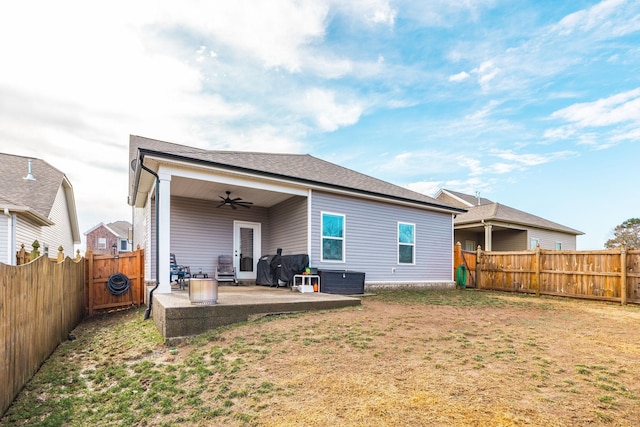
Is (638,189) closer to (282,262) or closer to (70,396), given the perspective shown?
(282,262)

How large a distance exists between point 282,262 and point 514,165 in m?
12.9

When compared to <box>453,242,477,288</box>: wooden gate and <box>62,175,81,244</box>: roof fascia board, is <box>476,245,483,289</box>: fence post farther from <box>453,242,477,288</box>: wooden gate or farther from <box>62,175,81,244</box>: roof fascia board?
<box>62,175,81,244</box>: roof fascia board

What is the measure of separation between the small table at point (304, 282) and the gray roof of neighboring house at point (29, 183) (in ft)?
26.1

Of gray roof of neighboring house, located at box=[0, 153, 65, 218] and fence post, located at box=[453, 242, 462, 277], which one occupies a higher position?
gray roof of neighboring house, located at box=[0, 153, 65, 218]

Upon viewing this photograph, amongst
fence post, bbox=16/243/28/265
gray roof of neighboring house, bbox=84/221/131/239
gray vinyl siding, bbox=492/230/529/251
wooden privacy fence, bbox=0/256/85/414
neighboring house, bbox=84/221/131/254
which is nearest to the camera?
wooden privacy fence, bbox=0/256/85/414

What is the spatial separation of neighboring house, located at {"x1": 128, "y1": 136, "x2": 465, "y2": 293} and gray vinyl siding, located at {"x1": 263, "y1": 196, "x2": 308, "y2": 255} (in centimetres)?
3

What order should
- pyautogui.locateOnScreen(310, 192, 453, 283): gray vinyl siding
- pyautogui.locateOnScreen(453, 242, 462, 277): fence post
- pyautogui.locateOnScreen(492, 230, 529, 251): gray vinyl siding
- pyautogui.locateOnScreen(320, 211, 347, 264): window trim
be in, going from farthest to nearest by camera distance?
1. pyautogui.locateOnScreen(492, 230, 529, 251): gray vinyl siding
2. pyautogui.locateOnScreen(453, 242, 462, 277): fence post
3. pyautogui.locateOnScreen(310, 192, 453, 283): gray vinyl siding
4. pyautogui.locateOnScreen(320, 211, 347, 264): window trim

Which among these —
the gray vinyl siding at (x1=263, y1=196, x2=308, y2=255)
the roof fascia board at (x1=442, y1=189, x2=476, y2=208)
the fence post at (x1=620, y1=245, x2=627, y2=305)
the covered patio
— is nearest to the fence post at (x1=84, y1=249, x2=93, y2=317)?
the covered patio

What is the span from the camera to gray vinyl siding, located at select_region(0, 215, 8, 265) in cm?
949

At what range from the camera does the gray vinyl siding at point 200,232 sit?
10.2 m

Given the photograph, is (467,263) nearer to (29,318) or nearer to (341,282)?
(341,282)

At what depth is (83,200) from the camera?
21.5 metres

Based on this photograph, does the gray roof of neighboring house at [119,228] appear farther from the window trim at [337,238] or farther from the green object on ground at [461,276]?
the green object on ground at [461,276]

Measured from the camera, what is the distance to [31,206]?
1155 cm
